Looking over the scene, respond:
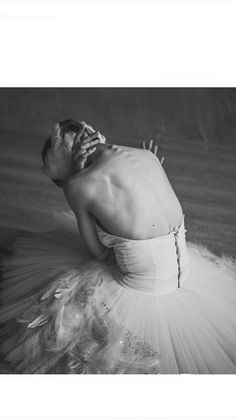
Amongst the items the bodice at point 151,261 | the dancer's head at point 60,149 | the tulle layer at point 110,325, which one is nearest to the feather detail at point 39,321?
the tulle layer at point 110,325

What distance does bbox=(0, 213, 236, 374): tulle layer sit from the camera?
1.31 metres

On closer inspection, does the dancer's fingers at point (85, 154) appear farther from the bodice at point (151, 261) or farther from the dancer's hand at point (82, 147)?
the bodice at point (151, 261)

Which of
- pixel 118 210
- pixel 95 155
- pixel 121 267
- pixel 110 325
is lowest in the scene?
pixel 110 325

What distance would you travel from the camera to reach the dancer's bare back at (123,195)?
1298 mm

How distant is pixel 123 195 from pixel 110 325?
0.33 m

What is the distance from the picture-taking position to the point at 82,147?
133cm

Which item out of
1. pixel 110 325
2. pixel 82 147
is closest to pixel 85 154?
pixel 82 147

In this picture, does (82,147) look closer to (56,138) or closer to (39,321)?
(56,138)

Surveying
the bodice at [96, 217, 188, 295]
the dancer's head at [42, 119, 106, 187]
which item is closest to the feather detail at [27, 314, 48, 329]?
the bodice at [96, 217, 188, 295]

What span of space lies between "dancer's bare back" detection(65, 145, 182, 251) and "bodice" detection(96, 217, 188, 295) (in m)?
0.02
